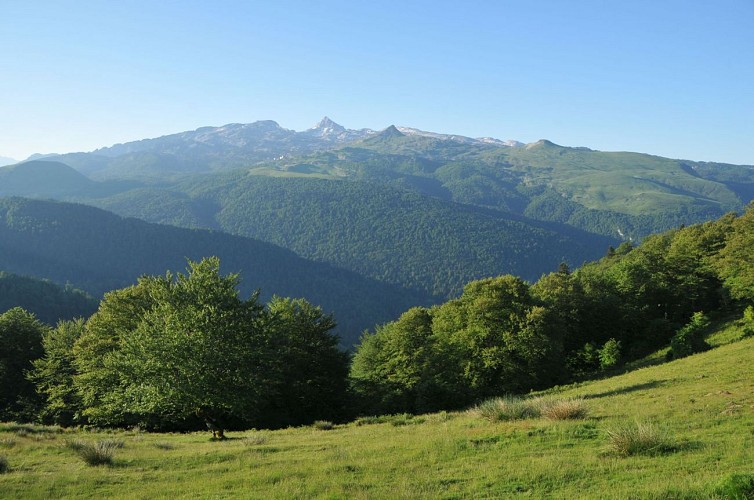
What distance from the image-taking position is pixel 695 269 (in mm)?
56062

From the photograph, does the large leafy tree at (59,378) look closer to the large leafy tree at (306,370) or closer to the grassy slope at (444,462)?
the large leafy tree at (306,370)

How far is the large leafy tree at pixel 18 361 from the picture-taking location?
43719mm

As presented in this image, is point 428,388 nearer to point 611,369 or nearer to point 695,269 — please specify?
point 611,369

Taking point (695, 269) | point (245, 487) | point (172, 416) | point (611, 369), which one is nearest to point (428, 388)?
point (611, 369)

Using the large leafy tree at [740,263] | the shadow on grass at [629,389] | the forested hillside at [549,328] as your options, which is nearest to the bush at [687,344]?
the forested hillside at [549,328]

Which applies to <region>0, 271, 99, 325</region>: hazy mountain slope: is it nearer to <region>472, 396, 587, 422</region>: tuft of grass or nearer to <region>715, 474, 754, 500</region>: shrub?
<region>472, 396, 587, 422</region>: tuft of grass

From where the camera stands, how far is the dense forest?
2658cm

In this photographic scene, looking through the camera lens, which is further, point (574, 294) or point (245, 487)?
point (574, 294)

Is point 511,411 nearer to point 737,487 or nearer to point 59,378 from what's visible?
point 737,487

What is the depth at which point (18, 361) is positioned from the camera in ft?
160

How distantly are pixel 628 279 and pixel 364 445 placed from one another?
49.1 metres

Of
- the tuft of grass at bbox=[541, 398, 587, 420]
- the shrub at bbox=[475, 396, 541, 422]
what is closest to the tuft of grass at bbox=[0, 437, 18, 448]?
the shrub at bbox=[475, 396, 541, 422]

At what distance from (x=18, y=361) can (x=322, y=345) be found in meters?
31.0

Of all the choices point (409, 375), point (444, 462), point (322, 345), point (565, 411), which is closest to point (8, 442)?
point (444, 462)
